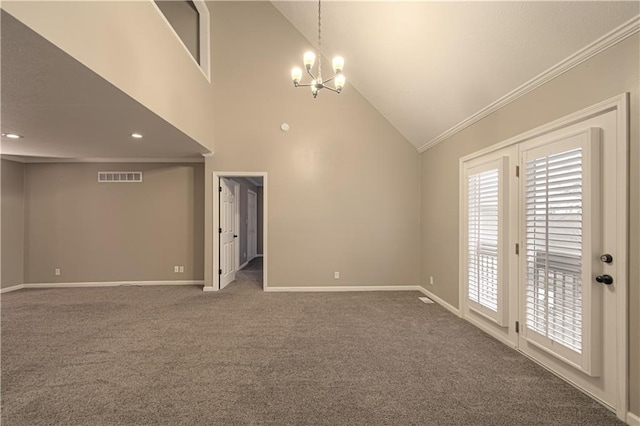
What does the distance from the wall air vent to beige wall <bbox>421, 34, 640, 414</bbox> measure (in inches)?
216

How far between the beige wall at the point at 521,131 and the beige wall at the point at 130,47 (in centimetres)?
366

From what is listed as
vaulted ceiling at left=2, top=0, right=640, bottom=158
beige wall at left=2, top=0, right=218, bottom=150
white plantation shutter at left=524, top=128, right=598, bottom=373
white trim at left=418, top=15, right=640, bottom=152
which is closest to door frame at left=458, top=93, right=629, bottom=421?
white plantation shutter at left=524, top=128, right=598, bottom=373

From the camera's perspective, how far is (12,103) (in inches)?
97.3

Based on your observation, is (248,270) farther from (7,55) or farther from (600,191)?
(600,191)

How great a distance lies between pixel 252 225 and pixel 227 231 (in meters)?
3.66

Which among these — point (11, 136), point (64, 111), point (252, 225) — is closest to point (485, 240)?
point (64, 111)

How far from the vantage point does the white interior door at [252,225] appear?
27.5 ft

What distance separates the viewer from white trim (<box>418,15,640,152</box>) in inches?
69.2

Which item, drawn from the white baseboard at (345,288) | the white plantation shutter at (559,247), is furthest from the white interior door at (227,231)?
the white plantation shutter at (559,247)

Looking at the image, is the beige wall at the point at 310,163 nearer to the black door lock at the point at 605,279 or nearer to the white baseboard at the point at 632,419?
the black door lock at the point at 605,279

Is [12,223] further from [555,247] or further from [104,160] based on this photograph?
[555,247]

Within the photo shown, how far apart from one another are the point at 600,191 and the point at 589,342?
1.08 m

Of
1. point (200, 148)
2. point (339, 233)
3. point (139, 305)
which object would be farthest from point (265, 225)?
point (139, 305)

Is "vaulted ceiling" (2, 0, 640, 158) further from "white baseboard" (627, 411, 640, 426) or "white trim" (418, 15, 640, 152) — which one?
"white baseboard" (627, 411, 640, 426)
